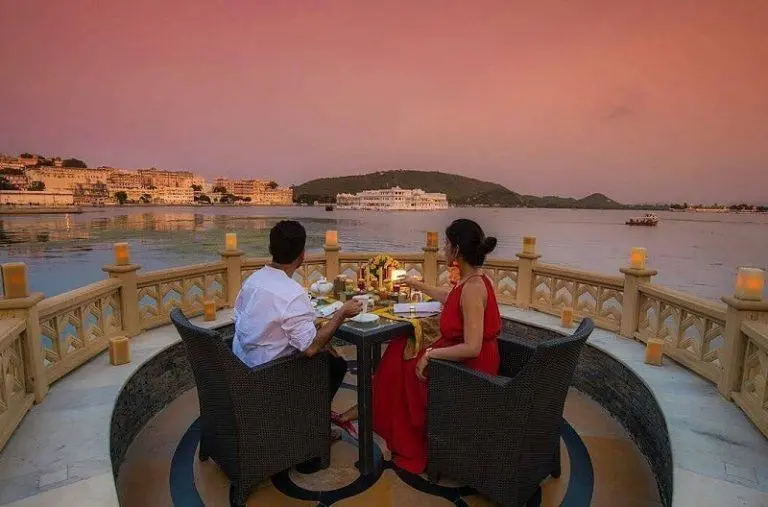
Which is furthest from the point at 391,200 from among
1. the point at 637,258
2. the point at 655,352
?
the point at 655,352

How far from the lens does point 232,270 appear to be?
16.8ft

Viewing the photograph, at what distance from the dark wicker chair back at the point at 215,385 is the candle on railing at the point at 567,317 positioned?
381cm

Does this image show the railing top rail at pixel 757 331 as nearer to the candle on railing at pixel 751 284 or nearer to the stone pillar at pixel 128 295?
the candle on railing at pixel 751 284

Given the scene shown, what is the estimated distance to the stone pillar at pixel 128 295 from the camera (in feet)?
12.9

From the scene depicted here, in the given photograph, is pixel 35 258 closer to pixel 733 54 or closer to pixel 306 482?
pixel 306 482

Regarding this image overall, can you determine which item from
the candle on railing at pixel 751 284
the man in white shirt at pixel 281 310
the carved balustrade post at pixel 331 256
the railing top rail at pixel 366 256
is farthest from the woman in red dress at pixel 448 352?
the railing top rail at pixel 366 256

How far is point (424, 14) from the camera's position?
10.6 m

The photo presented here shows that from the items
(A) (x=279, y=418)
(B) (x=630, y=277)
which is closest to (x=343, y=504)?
(A) (x=279, y=418)

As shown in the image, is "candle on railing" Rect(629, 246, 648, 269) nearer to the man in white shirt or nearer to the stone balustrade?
the stone balustrade

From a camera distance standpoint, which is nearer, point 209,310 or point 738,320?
point 738,320

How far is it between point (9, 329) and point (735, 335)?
4755 mm

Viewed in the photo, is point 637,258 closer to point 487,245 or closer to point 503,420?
point 487,245

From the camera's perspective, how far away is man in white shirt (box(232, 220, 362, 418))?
2064 mm

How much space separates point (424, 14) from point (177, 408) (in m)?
11.1
